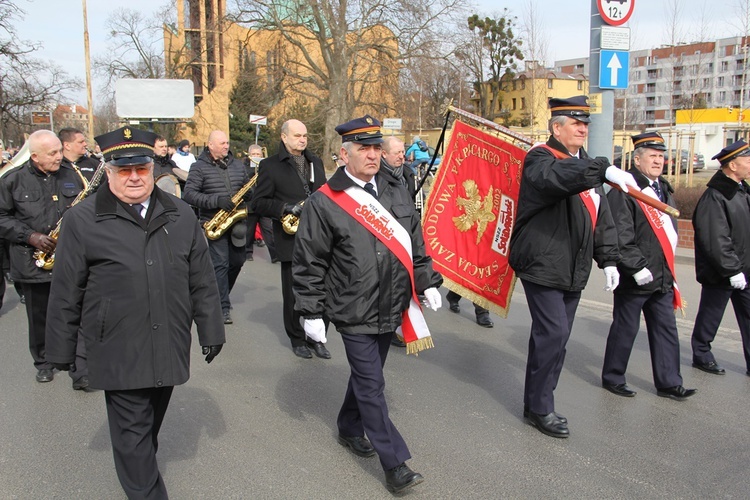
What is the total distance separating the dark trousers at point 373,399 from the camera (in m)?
3.66

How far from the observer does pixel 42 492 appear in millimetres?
3773

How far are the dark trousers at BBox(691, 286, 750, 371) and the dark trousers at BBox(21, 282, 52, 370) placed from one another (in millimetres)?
5476

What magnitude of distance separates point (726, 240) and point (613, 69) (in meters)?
4.45

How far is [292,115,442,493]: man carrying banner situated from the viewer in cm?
373

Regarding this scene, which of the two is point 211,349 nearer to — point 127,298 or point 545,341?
point 127,298

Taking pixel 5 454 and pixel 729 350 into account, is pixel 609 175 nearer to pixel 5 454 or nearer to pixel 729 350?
pixel 729 350

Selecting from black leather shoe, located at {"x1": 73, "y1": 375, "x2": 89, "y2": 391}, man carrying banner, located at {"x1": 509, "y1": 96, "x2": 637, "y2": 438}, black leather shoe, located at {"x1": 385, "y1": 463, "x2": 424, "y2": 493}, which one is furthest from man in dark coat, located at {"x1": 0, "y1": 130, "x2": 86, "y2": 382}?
man carrying banner, located at {"x1": 509, "y1": 96, "x2": 637, "y2": 438}

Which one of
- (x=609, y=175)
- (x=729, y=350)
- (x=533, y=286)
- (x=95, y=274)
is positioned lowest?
(x=729, y=350)

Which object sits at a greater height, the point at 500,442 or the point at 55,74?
the point at 55,74

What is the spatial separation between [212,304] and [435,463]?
1640 millimetres

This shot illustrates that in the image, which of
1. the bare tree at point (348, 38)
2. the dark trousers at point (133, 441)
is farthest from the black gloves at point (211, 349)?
the bare tree at point (348, 38)

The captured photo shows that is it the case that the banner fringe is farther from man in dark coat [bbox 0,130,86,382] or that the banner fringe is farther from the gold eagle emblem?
man in dark coat [bbox 0,130,86,382]

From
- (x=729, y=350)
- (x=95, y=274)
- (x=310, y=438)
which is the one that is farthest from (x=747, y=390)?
(x=95, y=274)

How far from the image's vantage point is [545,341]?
4449 mm
